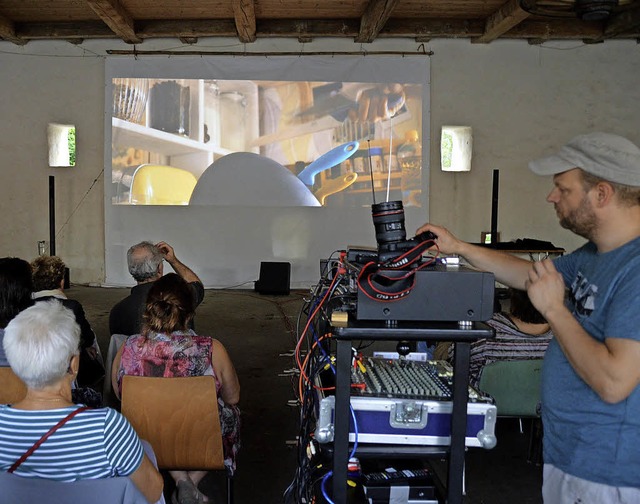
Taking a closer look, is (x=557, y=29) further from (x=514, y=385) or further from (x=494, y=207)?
(x=514, y=385)

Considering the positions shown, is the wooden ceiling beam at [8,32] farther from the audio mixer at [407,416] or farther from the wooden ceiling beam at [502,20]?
the audio mixer at [407,416]

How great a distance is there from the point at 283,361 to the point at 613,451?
350 centimetres

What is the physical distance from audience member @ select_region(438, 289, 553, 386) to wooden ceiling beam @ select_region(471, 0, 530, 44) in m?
4.85

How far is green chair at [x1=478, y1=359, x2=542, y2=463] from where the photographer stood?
108 inches

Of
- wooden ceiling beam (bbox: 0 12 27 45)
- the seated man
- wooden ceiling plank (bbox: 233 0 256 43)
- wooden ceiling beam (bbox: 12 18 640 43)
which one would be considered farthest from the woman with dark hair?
wooden ceiling beam (bbox: 0 12 27 45)

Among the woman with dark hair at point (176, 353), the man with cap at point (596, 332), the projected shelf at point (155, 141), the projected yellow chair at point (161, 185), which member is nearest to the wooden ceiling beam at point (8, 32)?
the projected shelf at point (155, 141)

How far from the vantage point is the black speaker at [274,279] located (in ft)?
25.5

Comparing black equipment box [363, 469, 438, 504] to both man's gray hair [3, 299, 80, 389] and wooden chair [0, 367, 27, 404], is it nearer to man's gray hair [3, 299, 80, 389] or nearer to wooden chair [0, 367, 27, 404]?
man's gray hair [3, 299, 80, 389]

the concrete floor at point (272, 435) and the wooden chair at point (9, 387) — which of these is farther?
the concrete floor at point (272, 435)

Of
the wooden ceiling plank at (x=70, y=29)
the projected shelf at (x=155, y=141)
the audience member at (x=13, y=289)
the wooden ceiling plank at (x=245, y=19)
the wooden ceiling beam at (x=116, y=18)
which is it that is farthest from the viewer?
the projected shelf at (x=155, y=141)

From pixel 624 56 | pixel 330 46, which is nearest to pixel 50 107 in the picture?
pixel 330 46

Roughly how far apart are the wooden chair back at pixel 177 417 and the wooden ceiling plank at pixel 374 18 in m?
5.42

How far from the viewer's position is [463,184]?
27.7 ft

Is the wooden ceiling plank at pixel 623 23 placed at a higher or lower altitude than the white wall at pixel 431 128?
higher
